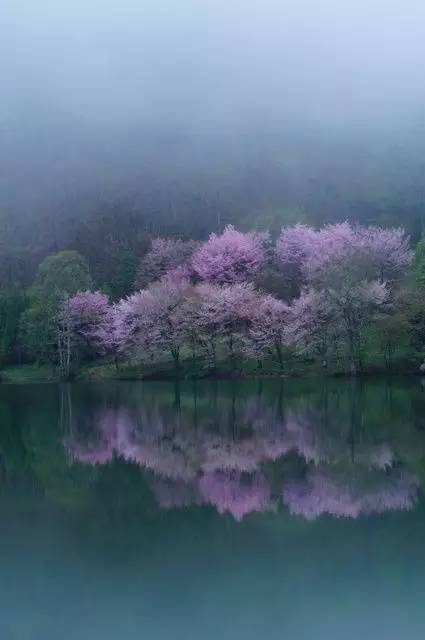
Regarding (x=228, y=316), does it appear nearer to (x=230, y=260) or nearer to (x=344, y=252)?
(x=230, y=260)

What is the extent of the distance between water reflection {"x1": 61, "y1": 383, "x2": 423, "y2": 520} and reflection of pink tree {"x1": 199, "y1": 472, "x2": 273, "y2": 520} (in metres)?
0.02

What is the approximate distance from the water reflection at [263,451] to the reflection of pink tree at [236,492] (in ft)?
0.06

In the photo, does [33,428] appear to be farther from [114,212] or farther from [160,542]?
[114,212]

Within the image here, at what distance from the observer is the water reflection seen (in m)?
12.3

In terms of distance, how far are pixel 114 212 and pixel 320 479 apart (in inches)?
3135

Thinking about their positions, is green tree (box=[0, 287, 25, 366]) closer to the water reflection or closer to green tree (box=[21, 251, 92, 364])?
green tree (box=[21, 251, 92, 364])

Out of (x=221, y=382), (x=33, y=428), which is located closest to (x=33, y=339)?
(x=221, y=382)

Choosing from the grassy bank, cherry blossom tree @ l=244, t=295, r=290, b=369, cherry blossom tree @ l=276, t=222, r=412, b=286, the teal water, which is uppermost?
cherry blossom tree @ l=276, t=222, r=412, b=286

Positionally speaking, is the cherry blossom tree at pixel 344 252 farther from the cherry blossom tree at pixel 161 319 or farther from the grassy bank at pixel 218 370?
the cherry blossom tree at pixel 161 319

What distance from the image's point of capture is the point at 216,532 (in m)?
10.4

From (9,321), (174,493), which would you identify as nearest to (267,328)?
(9,321)

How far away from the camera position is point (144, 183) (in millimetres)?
99688

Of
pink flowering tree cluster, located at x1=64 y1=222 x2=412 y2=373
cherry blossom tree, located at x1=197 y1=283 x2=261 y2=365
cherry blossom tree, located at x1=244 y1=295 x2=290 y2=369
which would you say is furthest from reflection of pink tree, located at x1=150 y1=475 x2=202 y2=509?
cherry blossom tree, located at x1=197 y1=283 x2=261 y2=365

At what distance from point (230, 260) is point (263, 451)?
44836mm
